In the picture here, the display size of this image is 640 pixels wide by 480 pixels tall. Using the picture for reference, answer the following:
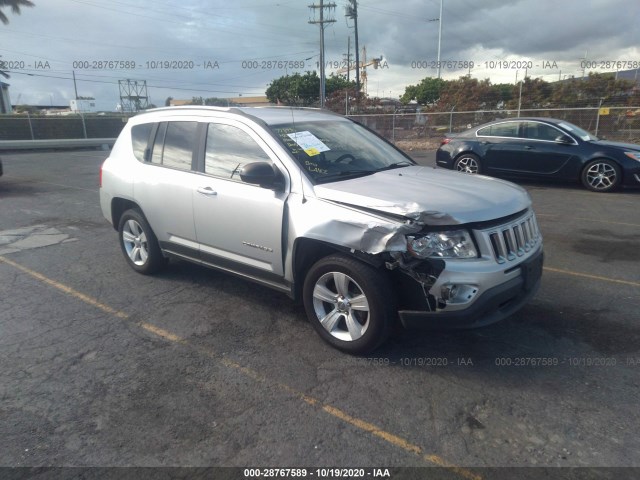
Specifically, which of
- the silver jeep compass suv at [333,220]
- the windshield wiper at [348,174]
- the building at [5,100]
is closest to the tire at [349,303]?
the silver jeep compass suv at [333,220]

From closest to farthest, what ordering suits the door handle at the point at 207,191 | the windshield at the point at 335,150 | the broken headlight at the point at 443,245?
the broken headlight at the point at 443,245, the windshield at the point at 335,150, the door handle at the point at 207,191

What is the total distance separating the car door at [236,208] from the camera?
12.7 feet

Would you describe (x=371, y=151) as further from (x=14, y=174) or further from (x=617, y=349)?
(x=14, y=174)

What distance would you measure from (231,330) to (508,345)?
2232 mm

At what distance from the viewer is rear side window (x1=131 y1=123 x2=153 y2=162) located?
17.0 feet

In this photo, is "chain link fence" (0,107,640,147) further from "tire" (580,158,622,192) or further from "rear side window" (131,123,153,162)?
"rear side window" (131,123,153,162)

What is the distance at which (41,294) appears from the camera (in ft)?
16.0

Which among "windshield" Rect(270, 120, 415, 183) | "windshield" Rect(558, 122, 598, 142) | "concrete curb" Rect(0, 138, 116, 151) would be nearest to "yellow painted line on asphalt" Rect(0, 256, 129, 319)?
"windshield" Rect(270, 120, 415, 183)

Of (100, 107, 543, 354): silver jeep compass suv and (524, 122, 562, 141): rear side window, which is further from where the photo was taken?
(524, 122, 562, 141): rear side window

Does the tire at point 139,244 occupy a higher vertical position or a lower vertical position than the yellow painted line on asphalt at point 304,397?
higher

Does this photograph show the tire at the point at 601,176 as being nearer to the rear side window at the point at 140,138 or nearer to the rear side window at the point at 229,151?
the rear side window at the point at 229,151

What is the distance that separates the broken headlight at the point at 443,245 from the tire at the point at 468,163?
332 inches

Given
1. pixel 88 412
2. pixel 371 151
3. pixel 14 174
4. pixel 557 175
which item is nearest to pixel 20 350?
pixel 88 412

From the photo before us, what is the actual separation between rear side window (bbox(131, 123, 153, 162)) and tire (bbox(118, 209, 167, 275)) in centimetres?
62
